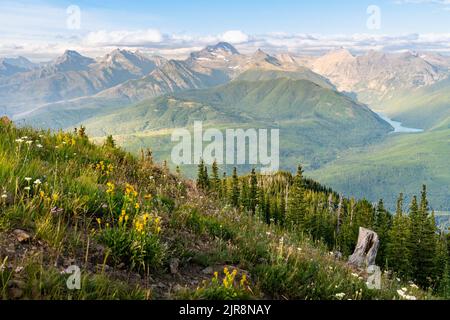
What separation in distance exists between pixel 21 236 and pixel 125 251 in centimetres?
154

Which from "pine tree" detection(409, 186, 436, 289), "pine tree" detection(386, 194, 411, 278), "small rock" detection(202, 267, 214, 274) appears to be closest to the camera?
"small rock" detection(202, 267, 214, 274)

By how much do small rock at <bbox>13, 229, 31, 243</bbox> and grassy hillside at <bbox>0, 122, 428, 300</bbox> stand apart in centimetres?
1

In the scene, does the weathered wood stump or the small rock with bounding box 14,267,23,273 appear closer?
the small rock with bounding box 14,267,23,273

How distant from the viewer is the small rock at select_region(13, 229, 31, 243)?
231 inches

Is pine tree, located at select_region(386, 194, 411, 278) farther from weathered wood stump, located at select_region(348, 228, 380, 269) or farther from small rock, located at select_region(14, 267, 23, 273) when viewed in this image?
small rock, located at select_region(14, 267, 23, 273)

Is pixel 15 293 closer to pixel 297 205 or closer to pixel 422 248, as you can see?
pixel 422 248

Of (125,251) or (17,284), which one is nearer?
(17,284)

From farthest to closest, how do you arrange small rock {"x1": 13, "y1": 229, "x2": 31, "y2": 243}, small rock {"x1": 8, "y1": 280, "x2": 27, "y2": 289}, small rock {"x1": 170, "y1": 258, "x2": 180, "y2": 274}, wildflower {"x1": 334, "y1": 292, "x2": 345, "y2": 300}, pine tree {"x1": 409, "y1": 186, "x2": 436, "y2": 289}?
pine tree {"x1": 409, "y1": 186, "x2": 436, "y2": 289}
small rock {"x1": 170, "y1": 258, "x2": 180, "y2": 274}
wildflower {"x1": 334, "y1": 292, "x2": 345, "y2": 300}
small rock {"x1": 13, "y1": 229, "x2": 31, "y2": 243}
small rock {"x1": 8, "y1": 280, "x2": 27, "y2": 289}

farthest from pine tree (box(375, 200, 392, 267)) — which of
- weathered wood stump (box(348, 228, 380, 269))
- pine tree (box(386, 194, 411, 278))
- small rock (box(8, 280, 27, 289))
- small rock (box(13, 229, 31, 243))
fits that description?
small rock (box(8, 280, 27, 289))

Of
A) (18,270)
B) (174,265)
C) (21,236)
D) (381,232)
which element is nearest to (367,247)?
(174,265)

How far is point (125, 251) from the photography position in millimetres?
6164

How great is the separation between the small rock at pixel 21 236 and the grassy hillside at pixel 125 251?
0.01 metres

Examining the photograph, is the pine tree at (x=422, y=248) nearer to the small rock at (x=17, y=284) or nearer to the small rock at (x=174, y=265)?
the small rock at (x=174, y=265)
